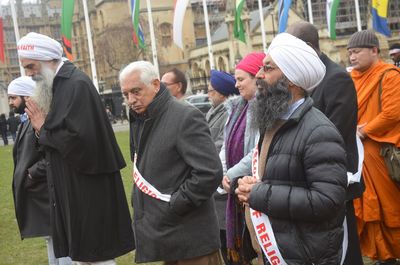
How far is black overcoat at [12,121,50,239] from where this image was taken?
5.33 meters

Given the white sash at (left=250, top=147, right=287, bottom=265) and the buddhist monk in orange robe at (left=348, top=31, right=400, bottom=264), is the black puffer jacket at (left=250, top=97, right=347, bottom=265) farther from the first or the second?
the buddhist monk in orange robe at (left=348, top=31, right=400, bottom=264)

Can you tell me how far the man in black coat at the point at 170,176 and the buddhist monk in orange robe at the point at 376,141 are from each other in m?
2.27

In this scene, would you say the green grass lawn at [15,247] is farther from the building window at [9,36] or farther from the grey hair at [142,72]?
the building window at [9,36]

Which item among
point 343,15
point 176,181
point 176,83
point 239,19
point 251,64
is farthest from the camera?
point 343,15

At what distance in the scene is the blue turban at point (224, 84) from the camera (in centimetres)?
541

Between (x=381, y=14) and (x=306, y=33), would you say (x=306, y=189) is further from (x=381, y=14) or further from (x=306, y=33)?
(x=381, y=14)

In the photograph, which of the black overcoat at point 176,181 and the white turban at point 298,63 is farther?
the black overcoat at point 176,181

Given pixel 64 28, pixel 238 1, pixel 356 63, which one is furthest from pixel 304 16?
pixel 356 63

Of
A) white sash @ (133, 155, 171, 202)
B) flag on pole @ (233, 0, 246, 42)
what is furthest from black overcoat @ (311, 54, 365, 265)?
flag on pole @ (233, 0, 246, 42)

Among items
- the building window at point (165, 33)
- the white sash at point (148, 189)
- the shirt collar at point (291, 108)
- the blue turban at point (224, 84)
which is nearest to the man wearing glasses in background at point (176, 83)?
the blue turban at point (224, 84)

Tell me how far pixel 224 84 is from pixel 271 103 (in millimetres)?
2452

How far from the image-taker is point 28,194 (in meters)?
5.50

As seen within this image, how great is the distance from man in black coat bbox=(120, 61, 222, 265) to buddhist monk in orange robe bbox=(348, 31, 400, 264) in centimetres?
227

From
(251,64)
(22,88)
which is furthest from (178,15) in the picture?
(251,64)
